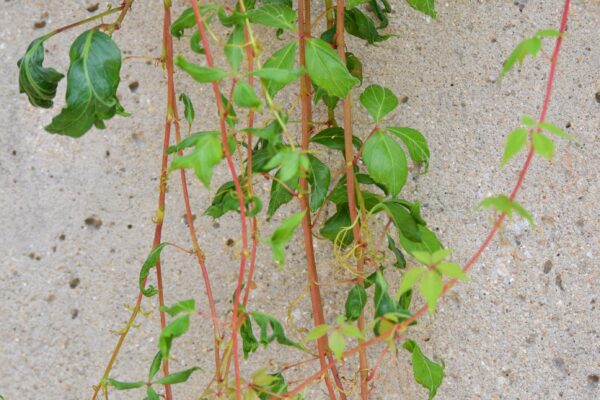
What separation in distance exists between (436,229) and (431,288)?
15.6 inches

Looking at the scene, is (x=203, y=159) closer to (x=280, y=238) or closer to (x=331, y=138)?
(x=280, y=238)

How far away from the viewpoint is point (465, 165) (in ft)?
3.35

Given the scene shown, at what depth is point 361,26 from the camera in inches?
37.2

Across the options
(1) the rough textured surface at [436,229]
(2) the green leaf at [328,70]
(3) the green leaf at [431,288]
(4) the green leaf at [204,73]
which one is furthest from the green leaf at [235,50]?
(1) the rough textured surface at [436,229]

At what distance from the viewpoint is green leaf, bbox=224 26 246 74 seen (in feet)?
2.12

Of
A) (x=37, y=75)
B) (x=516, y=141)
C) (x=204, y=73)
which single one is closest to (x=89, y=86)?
(x=37, y=75)

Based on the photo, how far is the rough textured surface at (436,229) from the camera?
1019 mm

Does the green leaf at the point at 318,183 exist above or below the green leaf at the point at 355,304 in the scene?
above

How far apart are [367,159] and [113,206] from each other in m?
0.39

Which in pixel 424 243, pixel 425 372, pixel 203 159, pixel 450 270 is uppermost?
pixel 203 159

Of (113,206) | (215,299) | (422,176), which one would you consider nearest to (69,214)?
(113,206)

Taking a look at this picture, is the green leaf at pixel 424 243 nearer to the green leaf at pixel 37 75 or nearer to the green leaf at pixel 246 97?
the green leaf at pixel 246 97

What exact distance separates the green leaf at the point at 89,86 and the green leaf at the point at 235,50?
0.17 meters

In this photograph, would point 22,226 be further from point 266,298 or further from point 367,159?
point 367,159
